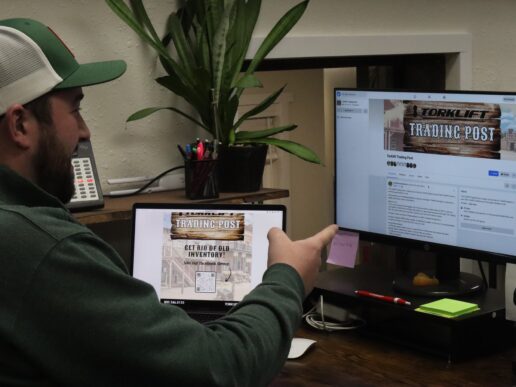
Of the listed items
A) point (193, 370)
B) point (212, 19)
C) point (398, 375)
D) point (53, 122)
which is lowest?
point (398, 375)

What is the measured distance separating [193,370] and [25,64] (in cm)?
47

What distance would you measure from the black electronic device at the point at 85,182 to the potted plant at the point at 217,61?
0.51 feet

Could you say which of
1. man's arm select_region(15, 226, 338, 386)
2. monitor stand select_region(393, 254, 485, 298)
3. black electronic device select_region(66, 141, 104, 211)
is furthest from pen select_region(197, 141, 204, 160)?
man's arm select_region(15, 226, 338, 386)

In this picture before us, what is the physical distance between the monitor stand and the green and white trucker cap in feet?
3.35

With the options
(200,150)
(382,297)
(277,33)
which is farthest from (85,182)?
(382,297)

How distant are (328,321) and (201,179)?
46 cm

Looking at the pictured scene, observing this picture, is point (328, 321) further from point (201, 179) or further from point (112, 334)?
point (112, 334)

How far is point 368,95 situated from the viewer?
213cm

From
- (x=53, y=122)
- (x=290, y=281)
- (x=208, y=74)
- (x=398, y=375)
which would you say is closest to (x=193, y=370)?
(x=290, y=281)

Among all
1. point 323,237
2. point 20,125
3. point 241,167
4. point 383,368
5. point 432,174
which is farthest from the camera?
point 241,167

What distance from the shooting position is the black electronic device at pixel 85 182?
1.93 meters

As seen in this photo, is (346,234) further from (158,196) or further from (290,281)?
(290,281)

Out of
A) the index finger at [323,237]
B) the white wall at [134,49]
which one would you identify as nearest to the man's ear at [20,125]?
the index finger at [323,237]

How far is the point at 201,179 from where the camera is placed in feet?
6.82
